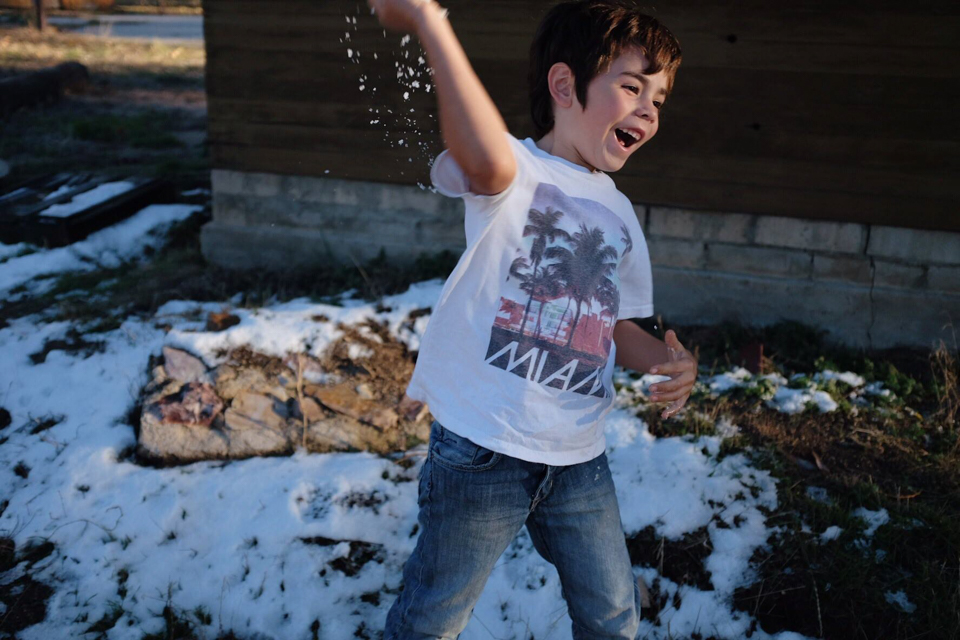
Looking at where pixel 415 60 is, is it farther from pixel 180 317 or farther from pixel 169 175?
pixel 169 175

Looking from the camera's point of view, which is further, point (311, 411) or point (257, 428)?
point (311, 411)

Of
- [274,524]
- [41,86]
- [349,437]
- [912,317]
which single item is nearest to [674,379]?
[274,524]

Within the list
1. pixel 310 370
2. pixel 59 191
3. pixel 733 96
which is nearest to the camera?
pixel 310 370

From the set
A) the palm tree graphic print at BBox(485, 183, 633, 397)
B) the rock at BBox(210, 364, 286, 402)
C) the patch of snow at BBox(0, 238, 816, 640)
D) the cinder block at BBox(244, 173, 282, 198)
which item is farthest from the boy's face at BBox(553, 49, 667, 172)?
the cinder block at BBox(244, 173, 282, 198)

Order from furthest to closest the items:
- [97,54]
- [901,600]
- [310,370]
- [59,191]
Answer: [97,54]
[59,191]
[310,370]
[901,600]

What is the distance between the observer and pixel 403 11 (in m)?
A: 1.49

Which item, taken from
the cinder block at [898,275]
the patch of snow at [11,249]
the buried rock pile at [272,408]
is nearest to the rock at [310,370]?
the buried rock pile at [272,408]

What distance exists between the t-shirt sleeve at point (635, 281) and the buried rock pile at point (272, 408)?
2.02 m

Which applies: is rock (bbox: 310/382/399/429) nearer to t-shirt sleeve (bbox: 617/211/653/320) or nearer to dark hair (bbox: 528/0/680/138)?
t-shirt sleeve (bbox: 617/211/653/320)

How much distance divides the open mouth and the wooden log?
11392mm

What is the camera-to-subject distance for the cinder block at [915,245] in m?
4.67

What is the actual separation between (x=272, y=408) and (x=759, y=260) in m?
2.99

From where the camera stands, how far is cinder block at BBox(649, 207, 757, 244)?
4.96m

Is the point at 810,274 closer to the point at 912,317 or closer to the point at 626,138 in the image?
the point at 912,317
